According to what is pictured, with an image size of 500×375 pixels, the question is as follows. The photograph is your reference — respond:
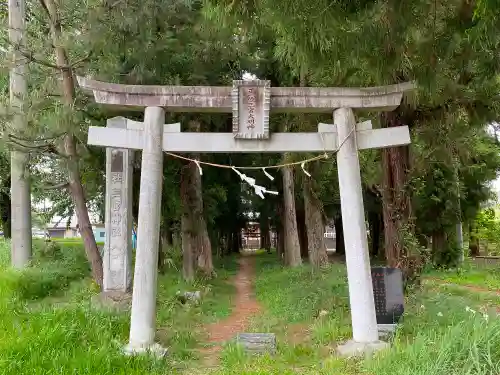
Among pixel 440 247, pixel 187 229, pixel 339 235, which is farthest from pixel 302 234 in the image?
pixel 187 229

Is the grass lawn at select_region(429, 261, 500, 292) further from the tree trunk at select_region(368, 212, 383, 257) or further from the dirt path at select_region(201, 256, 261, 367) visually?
the tree trunk at select_region(368, 212, 383, 257)

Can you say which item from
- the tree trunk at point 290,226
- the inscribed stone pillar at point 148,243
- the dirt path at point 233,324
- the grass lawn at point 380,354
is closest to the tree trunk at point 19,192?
the inscribed stone pillar at point 148,243

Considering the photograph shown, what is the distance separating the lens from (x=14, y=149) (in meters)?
8.78

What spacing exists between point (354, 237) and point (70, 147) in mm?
6168

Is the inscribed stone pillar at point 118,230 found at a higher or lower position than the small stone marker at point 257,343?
higher

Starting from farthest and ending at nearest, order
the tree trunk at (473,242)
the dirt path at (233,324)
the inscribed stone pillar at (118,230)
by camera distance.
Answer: the tree trunk at (473,242), the inscribed stone pillar at (118,230), the dirt path at (233,324)

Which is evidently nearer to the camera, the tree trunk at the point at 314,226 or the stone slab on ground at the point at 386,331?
the stone slab on ground at the point at 386,331

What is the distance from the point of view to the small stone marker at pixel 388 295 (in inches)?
283

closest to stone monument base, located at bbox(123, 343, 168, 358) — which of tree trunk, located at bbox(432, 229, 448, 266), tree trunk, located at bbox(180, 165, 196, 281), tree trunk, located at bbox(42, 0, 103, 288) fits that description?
tree trunk, located at bbox(42, 0, 103, 288)

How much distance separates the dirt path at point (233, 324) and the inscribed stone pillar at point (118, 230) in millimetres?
2020

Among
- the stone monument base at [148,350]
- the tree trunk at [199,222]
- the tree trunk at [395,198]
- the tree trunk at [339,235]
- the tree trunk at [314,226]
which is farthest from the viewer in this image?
the tree trunk at [339,235]

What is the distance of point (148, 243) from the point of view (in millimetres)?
6430

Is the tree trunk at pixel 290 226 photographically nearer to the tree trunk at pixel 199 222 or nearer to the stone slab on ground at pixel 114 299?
the tree trunk at pixel 199 222

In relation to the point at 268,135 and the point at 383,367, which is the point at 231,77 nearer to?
the point at 268,135
